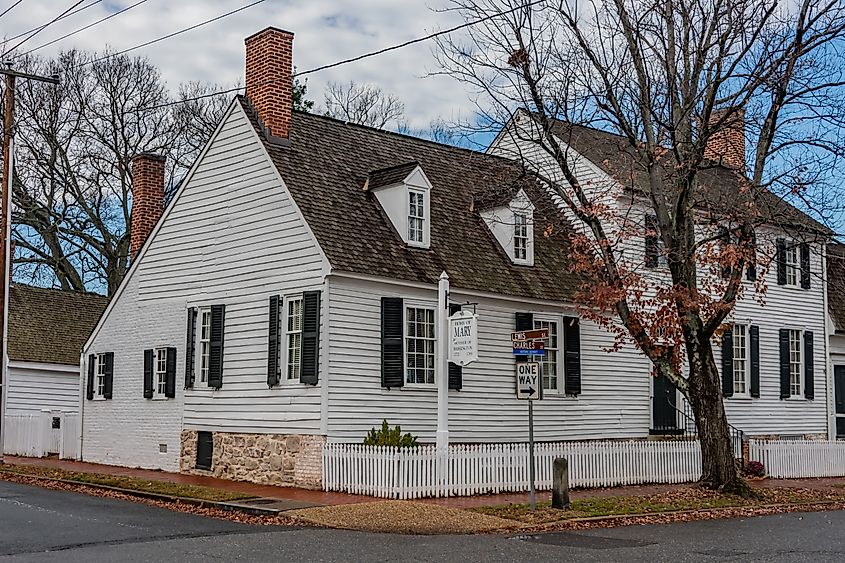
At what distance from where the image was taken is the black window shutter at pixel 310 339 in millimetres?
20094

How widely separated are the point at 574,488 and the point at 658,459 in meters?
2.88

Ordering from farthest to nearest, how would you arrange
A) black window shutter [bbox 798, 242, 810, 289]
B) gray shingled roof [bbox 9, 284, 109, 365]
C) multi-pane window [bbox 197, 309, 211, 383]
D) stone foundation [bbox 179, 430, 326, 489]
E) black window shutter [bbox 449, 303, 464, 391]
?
gray shingled roof [bbox 9, 284, 109, 365] → black window shutter [bbox 798, 242, 810, 289] → multi-pane window [bbox 197, 309, 211, 383] → black window shutter [bbox 449, 303, 464, 391] → stone foundation [bbox 179, 430, 326, 489]

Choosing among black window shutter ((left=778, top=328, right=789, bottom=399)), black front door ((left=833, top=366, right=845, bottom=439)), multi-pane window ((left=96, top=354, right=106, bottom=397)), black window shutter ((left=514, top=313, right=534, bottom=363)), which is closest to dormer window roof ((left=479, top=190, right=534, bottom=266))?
black window shutter ((left=514, top=313, right=534, bottom=363))

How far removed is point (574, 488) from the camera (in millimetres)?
20500

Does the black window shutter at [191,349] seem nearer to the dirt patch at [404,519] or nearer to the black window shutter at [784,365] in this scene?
the dirt patch at [404,519]

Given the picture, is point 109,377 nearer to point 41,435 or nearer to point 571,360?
point 41,435

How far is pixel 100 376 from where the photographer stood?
27219 mm

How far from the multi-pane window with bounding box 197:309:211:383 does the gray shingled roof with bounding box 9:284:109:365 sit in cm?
1249

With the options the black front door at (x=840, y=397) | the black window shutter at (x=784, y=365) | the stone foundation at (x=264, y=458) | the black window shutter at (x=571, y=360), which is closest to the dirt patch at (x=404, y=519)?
the stone foundation at (x=264, y=458)

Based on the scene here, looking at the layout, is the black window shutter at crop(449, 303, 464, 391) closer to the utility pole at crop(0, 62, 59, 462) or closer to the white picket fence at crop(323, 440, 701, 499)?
the white picket fence at crop(323, 440, 701, 499)

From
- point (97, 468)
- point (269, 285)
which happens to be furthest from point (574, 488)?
point (97, 468)

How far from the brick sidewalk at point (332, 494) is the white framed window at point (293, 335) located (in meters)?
2.30

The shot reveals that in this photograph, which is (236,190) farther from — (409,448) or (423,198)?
(409,448)

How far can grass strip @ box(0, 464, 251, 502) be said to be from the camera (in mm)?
18062
